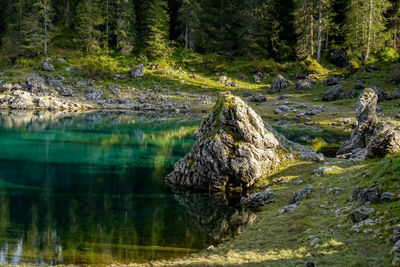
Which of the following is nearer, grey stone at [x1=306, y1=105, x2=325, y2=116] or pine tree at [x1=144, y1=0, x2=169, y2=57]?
grey stone at [x1=306, y1=105, x2=325, y2=116]

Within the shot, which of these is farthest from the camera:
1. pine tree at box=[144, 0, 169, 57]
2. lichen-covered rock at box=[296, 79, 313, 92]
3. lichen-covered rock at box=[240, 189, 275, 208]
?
pine tree at box=[144, 0, 169, 57]

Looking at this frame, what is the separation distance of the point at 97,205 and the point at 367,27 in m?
80.7

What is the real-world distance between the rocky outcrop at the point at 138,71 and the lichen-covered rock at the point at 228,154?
2641 inches

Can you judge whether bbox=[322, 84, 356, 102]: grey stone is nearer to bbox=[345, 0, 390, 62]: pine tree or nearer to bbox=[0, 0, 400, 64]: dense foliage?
bbox=[345, 0, 390, 62]: pine tree

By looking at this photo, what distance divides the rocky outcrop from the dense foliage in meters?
8.46

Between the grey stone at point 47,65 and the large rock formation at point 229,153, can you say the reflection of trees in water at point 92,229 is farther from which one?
the grey stone at point 47,65

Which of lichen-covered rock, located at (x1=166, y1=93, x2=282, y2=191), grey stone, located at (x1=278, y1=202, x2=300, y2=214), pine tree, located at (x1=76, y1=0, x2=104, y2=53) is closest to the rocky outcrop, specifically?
pine tree, located at (x1=76, y1=0, x2=104, y2=53)

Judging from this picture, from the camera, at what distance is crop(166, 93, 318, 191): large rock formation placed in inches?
1253

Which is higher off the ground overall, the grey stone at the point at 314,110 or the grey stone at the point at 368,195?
the grey stone at the point at 314,110

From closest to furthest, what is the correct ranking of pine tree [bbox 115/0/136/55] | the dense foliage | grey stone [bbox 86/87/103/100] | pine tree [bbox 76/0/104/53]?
grey stone [bbox 86/87/103/100], the dense foliage, pine tree [bbox 76/0/104/53], pine tree [bbox 115/0/136/55]

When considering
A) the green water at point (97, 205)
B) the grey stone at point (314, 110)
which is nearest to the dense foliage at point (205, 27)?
the grey stone at point (314, 110)

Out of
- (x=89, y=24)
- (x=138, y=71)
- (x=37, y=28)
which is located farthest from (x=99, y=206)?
(x=37, y=28)

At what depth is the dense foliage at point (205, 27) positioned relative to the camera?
3681 inches

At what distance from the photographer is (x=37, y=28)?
100m
